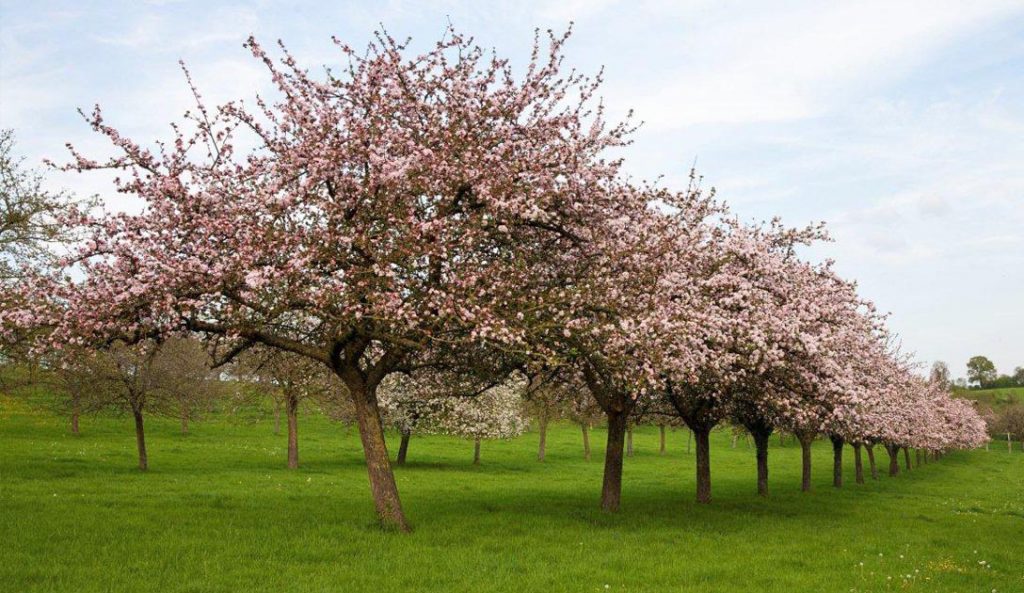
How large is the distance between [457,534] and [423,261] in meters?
7.03

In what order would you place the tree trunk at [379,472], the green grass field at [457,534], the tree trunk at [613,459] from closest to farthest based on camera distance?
the green grass field at [457,534] < the tree trunk at [379,472] < the tree trunk at [613,459]

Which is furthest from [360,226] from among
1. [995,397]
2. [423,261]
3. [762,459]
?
[995,397]

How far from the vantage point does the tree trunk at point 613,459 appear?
79.7ft

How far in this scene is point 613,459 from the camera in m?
24.6

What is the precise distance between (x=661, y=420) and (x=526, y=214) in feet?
75.4

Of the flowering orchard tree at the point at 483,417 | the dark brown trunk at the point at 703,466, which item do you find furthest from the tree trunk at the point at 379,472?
the flowering orchard tree at the point at 483,417

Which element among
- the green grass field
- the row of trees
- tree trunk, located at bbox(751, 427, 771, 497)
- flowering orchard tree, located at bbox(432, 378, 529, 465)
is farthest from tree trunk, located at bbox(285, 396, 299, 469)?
tree trunk, located at bbox(751, 427, 771, 497)

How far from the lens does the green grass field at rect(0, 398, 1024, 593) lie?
14383mm

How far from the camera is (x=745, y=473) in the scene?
57.6 m

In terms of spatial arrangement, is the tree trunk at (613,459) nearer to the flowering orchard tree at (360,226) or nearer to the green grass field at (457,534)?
the green grass field at (457,534)

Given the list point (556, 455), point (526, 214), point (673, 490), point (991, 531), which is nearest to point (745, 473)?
point (556, 455)

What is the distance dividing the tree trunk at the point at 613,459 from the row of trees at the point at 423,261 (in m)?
2.56

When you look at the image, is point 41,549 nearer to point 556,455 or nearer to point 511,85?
point 511,85

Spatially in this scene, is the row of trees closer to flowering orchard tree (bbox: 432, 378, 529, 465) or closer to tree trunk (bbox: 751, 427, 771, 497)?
tree trunk (bbox: 751, 427, 771, 497)
